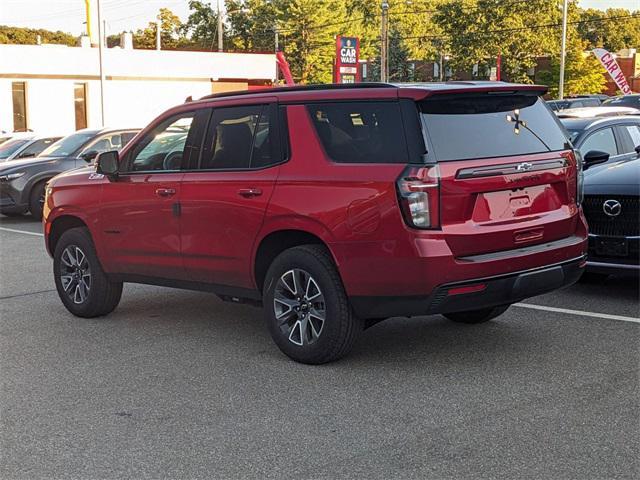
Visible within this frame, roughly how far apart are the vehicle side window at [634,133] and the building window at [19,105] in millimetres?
37469

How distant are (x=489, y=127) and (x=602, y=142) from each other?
511 cm

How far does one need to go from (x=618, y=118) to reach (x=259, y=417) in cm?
749

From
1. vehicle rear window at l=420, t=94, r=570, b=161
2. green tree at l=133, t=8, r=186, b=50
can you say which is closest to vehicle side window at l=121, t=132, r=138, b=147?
vehicle rear window at l=420, t=94, r=570, b=161

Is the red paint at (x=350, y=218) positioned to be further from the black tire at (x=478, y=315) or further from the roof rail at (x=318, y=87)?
the black tire at (x=478, y=315)

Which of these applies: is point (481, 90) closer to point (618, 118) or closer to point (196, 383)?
point (196, 383)

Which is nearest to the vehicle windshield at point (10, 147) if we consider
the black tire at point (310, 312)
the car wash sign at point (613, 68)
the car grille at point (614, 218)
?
the car grille at point (614, 218)

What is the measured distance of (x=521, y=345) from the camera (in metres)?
6.66

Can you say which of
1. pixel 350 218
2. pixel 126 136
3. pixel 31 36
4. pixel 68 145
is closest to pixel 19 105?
pixel 68 145

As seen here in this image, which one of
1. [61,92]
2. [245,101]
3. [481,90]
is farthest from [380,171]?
[61,92]

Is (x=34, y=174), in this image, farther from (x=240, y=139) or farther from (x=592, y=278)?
(x=592, y=278)

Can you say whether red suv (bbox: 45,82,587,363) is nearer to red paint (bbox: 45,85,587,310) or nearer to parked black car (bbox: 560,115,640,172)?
red paint (bbox: 45,85,587,310)

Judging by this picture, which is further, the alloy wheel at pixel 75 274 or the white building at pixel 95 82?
the white building at pixel 95 82

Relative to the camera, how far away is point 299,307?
626cm

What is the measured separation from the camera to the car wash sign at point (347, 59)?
129 feet
